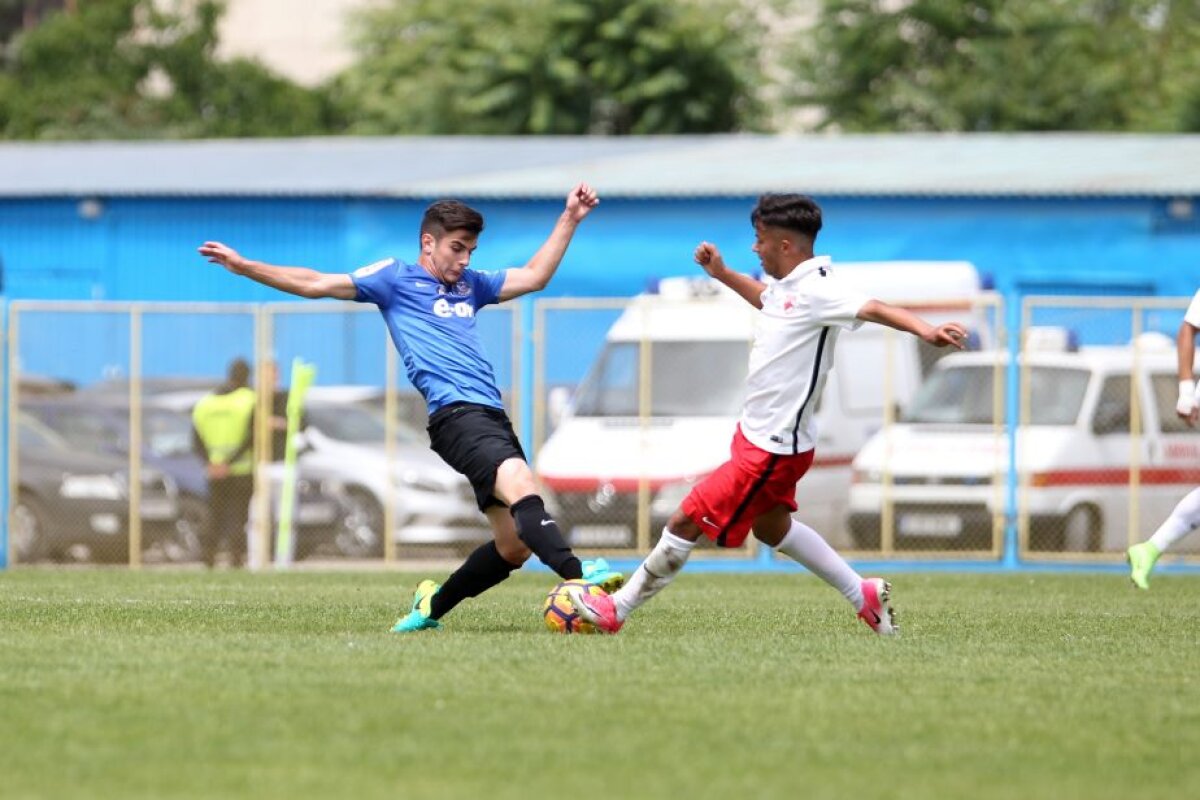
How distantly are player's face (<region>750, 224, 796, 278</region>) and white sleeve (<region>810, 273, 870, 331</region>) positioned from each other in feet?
0.66

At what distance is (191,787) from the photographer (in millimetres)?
6297

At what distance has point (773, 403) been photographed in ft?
32.9

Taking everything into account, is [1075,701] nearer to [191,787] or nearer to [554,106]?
[191,787]

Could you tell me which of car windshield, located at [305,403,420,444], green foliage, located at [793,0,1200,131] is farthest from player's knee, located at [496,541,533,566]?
green foliage, located at [793,0,1200,131]

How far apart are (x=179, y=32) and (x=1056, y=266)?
1234 inches

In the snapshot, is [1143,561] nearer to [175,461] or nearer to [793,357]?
[793,357]

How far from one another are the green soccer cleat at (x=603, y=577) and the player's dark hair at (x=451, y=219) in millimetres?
1455

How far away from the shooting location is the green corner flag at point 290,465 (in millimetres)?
21172

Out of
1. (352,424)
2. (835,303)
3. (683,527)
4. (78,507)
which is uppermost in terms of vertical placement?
(835,303)

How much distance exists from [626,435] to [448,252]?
10.6 m

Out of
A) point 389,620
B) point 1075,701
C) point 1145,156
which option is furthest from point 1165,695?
point 1145,156

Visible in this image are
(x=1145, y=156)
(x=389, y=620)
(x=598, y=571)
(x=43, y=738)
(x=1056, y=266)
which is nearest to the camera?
(x=43, y=738)

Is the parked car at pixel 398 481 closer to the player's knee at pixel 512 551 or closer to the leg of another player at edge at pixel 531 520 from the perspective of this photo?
the player's knee at pixel 512 551

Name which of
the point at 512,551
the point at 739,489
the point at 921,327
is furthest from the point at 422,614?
the point at 921,327
